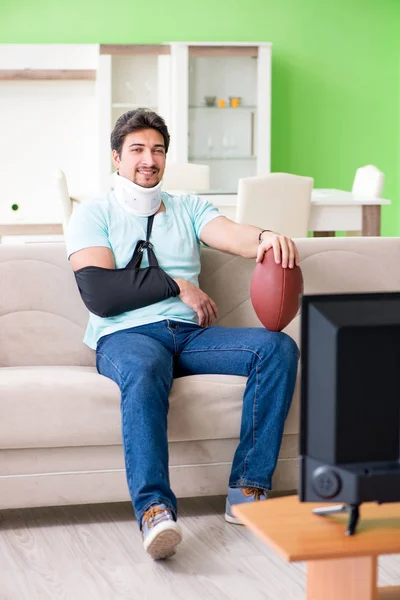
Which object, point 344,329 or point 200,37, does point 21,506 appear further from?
point 200,37

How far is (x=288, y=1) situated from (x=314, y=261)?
529cm

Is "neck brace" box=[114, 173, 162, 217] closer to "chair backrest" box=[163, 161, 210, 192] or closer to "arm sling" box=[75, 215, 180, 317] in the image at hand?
"arm sling" box=[75, 215, 180, 317]

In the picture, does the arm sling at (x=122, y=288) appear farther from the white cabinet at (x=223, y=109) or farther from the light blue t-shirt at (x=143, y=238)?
the white cabinet at (x=223, y=109)

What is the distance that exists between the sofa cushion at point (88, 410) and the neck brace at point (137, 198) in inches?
21.3

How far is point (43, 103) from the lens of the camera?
306 inches

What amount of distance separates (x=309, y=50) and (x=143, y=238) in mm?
5513

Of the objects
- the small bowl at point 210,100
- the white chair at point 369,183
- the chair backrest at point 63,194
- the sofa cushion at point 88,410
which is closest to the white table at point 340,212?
the white chair at point 369,183

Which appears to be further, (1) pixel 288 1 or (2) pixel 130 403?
(1) pixel 288 1

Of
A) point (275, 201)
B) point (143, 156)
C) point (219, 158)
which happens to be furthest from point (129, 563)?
point (219, 158)

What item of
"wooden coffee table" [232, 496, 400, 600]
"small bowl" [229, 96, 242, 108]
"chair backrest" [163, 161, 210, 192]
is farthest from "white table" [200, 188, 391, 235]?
"wooden coffee table" [232, 496, 400, 600]

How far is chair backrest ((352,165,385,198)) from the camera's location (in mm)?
5770

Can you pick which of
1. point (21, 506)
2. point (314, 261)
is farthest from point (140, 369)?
point (314, 261)

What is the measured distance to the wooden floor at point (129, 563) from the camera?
7.09 feet

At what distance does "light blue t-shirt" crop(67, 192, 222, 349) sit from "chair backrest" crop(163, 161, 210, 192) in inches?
126
